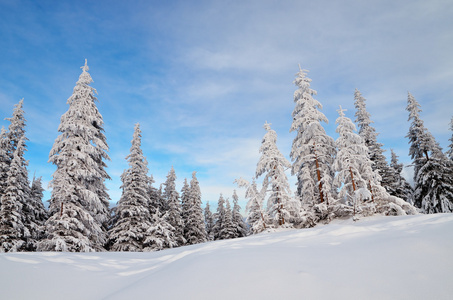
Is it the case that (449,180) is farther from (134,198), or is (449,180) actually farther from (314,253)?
(134,198)

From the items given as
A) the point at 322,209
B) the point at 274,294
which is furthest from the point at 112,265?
the point at 322,209

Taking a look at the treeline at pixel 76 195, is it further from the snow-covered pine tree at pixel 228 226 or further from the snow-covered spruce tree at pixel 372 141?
the snow-covered spruce tree at pixel 372 141

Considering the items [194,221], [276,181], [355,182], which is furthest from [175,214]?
[355,182]

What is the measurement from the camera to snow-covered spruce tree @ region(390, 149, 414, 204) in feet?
86.3

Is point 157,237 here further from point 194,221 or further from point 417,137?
point 417,137

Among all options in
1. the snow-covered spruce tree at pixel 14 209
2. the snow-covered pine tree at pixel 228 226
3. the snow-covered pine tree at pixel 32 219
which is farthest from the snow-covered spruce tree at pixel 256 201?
the snow-covered pine tree at pixel 228 226

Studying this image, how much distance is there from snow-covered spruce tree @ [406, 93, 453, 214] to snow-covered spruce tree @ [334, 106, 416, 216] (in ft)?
31.6

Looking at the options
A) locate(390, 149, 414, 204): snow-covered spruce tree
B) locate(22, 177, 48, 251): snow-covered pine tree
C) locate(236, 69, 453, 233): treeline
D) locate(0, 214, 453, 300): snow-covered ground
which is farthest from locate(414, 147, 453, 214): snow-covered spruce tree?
locate(22, 177, 48, 251): snow-covered pine tree

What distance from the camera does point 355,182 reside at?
16547 millimetres

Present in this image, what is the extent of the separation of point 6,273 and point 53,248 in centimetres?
988

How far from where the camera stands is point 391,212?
545 inches

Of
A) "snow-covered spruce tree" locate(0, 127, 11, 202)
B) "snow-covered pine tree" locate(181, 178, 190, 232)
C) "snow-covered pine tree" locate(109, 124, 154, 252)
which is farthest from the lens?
"snow-covered pine tree" locate(181, 178, 190, 232)

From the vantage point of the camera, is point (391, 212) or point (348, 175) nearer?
point (391, 212)

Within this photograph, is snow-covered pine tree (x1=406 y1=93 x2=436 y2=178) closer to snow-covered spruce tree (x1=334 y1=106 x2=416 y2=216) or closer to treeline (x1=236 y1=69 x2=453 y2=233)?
treeline (x1=236 y1=69 x2=453 y2=233)
